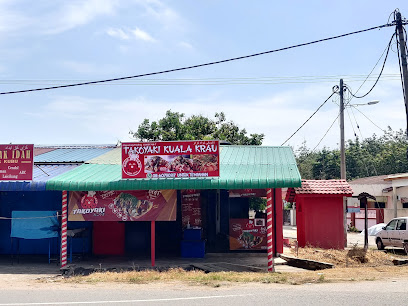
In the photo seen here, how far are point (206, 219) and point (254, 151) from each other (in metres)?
4.15

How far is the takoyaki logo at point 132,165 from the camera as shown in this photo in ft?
51.2

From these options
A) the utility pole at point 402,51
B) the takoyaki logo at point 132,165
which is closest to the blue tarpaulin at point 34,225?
the takoyaki logo at point 132,165

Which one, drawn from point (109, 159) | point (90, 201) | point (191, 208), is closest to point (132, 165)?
point (90, 201)

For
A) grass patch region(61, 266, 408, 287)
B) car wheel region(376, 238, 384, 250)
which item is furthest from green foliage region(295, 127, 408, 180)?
grass patch region(61, 266, 408, 287)

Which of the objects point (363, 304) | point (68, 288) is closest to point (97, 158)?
point (68, 288)

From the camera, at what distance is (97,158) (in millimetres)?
19234

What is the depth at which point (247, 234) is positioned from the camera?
2031 cm

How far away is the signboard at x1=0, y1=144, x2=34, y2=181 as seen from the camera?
53.3 feet

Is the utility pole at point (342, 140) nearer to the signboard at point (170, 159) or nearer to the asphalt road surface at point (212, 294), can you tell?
the signboard at point (170, 159)

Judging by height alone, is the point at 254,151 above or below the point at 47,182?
above

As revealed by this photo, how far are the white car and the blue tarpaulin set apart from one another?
14.8 m

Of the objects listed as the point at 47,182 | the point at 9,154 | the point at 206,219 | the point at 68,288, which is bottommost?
the point at 68,288

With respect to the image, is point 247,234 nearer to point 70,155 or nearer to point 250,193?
point 250,193

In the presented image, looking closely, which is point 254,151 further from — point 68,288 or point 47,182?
point 68,288
